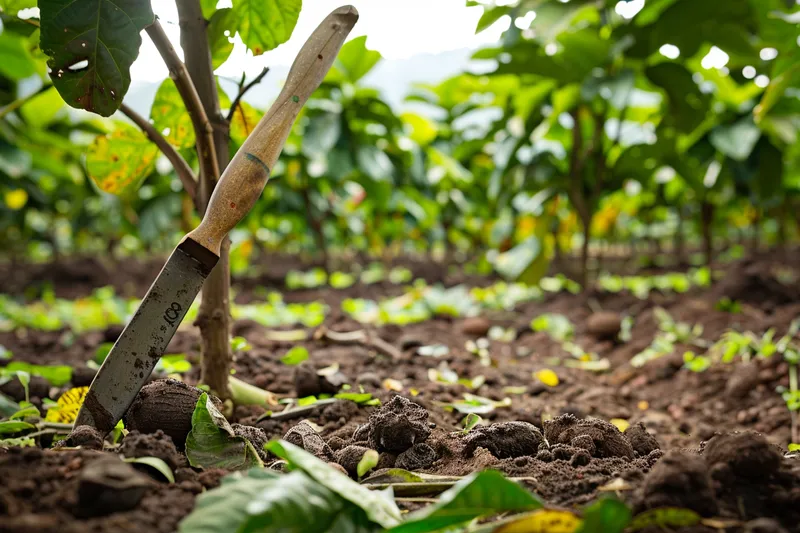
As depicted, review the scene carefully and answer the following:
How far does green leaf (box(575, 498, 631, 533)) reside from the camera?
71cm

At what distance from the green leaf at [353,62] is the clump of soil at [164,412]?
378 centimetres

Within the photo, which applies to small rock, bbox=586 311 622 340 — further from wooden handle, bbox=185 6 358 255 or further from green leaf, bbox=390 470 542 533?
green leaf, bbox=390 470 542 533

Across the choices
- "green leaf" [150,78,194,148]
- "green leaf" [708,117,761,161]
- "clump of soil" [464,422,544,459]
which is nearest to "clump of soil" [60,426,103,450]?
"clump of soil" [464,422,544,459]

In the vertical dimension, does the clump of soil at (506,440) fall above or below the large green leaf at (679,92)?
below

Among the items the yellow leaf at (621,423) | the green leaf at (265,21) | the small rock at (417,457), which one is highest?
the green leaf at (265,21)

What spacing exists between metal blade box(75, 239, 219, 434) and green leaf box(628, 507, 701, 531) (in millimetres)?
785

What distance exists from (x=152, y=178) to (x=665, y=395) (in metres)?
5.44

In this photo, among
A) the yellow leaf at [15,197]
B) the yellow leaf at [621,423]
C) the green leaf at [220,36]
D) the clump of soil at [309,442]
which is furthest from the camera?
the yellow leaf at [15,197]

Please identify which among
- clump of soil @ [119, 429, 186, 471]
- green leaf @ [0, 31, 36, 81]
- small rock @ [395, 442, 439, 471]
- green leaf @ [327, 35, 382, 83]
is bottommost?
small rock @ [395, 442, 439, 471]

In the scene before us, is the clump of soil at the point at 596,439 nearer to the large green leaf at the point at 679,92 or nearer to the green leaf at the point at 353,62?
the large green leaf at the point at 679,92

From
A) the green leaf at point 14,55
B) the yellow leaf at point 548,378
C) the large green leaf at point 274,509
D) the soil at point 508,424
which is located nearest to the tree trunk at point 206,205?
the soil at point 508,424

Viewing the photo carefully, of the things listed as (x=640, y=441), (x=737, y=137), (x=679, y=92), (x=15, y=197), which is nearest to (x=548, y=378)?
(x=640, y=441)

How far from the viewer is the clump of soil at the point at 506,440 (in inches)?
45.1

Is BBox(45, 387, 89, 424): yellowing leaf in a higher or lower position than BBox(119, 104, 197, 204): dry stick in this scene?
lower
